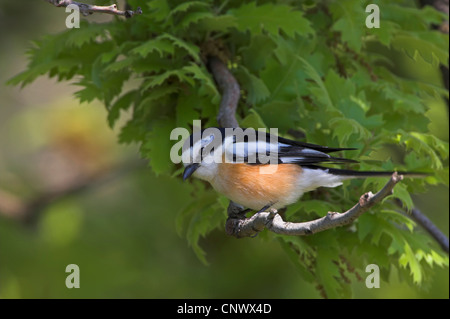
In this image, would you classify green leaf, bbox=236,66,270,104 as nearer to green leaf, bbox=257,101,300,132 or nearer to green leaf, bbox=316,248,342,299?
green leaf, bbox=257,101,300,132

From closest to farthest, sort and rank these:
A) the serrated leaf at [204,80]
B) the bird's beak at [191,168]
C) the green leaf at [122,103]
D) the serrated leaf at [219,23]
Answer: the bird's beak at [191,168] → the serrated leaf at [204,80] → the serrated leaf at [219,23] → the green leaf at [122,103]

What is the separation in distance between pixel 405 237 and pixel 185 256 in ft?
8.23

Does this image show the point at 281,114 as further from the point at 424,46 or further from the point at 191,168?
the point at 424,46

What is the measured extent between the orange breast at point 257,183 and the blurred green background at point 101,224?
1.95 m

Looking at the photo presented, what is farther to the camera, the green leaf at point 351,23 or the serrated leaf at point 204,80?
the green leaf at point 351,23

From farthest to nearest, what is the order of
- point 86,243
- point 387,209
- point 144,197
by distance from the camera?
1. point 144,197
2. point 86,243
3. point 387,209

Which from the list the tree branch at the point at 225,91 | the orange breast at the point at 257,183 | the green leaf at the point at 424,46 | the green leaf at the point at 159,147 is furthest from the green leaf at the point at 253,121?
the green leaf at the point at 424,46

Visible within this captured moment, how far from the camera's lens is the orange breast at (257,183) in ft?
8.79

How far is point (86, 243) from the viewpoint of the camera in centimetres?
500

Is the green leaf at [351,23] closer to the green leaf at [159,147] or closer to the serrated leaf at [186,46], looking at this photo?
the serrated leaf at [186,46]

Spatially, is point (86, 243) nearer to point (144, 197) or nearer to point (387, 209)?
point (144, 197)

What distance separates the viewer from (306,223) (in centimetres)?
198

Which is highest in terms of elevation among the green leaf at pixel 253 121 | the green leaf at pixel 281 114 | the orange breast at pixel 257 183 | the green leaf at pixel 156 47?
the green leaf at pixel 156 47
